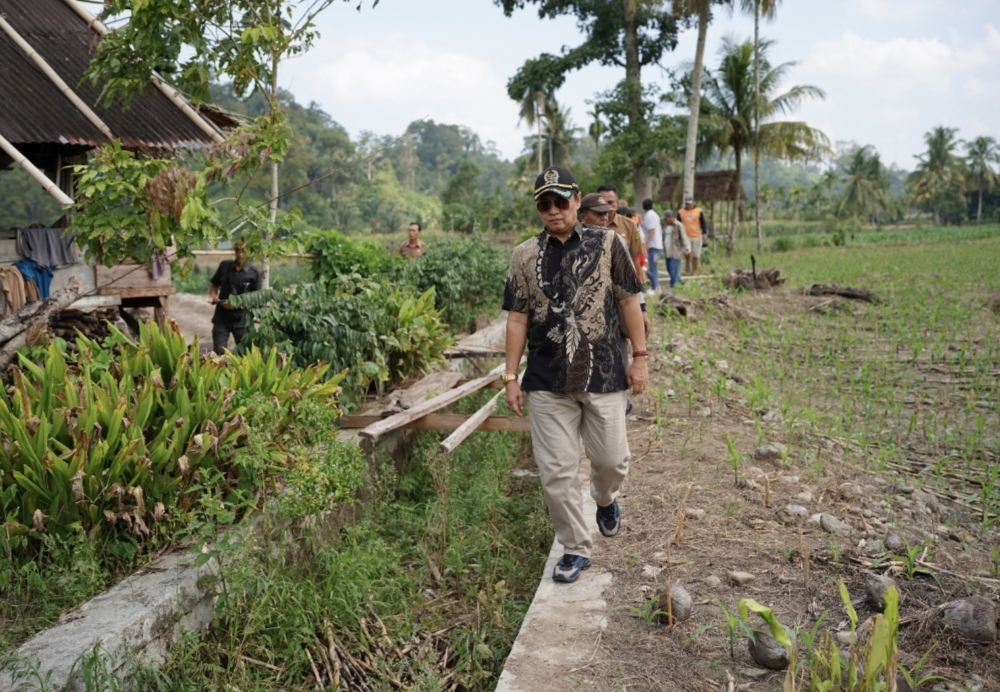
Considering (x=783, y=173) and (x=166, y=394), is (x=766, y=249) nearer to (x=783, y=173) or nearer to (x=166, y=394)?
(x=166, y=394)

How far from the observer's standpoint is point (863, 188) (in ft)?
173

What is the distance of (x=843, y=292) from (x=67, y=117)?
410 inches

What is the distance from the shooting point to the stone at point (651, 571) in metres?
3.74

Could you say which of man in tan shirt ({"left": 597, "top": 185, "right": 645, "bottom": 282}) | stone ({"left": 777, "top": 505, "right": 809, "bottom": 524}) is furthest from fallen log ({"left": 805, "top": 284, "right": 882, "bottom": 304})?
stone ({"left": 777, "top": 505, "right": 809, "bottom": 524})

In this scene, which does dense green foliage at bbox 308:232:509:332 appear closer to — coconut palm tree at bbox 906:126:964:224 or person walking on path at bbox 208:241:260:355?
person walking on path at bbox 208:241:260:355

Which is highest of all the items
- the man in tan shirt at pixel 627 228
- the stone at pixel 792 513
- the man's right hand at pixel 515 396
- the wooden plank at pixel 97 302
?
the man in tan shirt at pixel 627 228

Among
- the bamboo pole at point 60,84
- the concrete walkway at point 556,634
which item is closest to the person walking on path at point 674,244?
the bamboo pole at point 60,84

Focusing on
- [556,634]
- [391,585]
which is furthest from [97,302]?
[556,634]

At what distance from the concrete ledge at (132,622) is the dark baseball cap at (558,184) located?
2.18 meters

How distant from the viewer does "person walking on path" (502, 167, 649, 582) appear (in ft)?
12.0

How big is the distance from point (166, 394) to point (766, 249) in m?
25.9

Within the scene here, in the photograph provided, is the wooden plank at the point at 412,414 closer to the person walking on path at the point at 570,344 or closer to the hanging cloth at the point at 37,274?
the person walking on path at the point at 570,344

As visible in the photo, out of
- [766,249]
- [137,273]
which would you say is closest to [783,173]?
[766,249]

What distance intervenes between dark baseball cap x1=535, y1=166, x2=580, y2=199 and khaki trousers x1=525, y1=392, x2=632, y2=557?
868 millimetres
